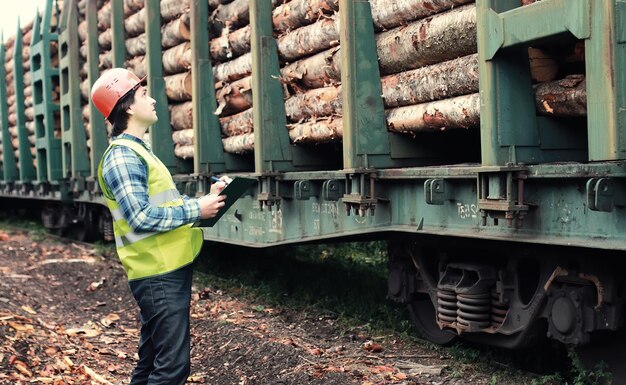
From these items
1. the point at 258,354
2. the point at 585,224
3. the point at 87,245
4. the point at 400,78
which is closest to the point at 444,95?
the point at 400,78

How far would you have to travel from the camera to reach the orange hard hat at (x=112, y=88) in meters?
3.90

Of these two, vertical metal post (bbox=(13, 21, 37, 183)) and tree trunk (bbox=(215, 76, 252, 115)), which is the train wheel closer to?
tree trunk (bbox=(215, 76, 252, 115))

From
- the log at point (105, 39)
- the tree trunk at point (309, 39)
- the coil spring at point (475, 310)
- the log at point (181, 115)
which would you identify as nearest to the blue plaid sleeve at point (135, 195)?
the coil spring at point (475, 310)

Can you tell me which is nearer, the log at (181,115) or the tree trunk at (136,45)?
the log at (181,115)

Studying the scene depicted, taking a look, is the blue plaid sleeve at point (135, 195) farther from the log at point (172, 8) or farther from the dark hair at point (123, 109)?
the log at point (172, 8)

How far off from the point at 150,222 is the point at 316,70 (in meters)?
3.34

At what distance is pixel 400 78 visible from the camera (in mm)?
5855

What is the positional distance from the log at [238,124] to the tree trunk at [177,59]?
0.84 meters

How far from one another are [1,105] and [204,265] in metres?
7.92

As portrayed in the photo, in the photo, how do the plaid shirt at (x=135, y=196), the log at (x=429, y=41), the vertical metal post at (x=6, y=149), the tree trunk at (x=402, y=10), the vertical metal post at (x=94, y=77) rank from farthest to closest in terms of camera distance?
1. the vertical metal post at (x=6, y=149)
2. the vertical metal post at (x=94, y=77)
3. the tree trunk at (x=402, y=10)
4. the log at (x=429, y=41)
5. the plaid shirt at (x=135, y=196)

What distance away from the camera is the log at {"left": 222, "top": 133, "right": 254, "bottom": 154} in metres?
7.87

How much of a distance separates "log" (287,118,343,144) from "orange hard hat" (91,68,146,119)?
8.95 feet

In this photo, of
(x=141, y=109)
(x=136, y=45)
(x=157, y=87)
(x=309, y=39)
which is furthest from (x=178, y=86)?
(x=141, y=109)

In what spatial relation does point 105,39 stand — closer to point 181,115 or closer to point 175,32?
point 175,32
